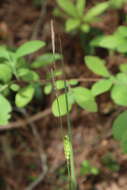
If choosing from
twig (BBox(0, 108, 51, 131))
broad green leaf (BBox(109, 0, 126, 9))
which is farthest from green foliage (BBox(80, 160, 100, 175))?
broad green leaf (BBox(109, 0, 126, 9))

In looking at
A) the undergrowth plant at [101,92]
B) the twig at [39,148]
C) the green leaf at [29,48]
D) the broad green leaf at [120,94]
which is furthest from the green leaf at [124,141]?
the twig at [39,148]

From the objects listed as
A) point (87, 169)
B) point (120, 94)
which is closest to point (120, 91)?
point (120, 94)

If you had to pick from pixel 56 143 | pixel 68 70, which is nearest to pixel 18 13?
pixel 68 70

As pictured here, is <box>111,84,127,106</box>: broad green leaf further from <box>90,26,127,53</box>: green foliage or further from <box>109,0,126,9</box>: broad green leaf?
<box>109,0,126,9</box>: broad green leaf

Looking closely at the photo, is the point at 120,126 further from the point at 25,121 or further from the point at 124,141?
the point at 25,121

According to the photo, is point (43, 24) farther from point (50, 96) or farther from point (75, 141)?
point (75, 141)
